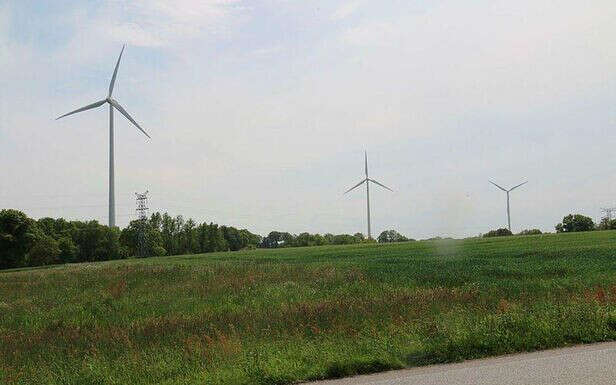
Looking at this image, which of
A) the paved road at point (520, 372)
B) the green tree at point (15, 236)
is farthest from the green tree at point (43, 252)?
the paved road at point (520, 372)

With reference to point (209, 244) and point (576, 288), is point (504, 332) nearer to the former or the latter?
point (576, 288)

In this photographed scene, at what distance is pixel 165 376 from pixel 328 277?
19038mm

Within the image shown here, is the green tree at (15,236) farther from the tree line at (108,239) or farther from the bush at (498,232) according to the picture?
the bush at (498,232)

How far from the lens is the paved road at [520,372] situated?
739cm

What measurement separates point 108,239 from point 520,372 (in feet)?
382

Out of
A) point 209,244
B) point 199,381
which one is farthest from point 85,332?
point 209,244

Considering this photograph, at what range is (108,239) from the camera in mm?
116688

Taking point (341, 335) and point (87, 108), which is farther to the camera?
point (87, 108)

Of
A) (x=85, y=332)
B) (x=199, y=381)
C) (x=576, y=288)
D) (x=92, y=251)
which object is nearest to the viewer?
(x=199, y=381)

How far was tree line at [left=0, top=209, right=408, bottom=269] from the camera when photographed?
248 ft

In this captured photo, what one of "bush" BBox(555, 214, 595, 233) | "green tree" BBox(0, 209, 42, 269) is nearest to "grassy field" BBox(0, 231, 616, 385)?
"green tree" BBox(0, 209, 42, 269)

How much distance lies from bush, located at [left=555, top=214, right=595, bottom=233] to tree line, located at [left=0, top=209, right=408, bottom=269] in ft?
149

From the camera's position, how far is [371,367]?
28.6 feet

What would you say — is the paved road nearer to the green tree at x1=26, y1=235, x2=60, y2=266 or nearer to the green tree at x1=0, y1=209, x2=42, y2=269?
the green tree at x1=0, y1=209, x2=42, y2=269
